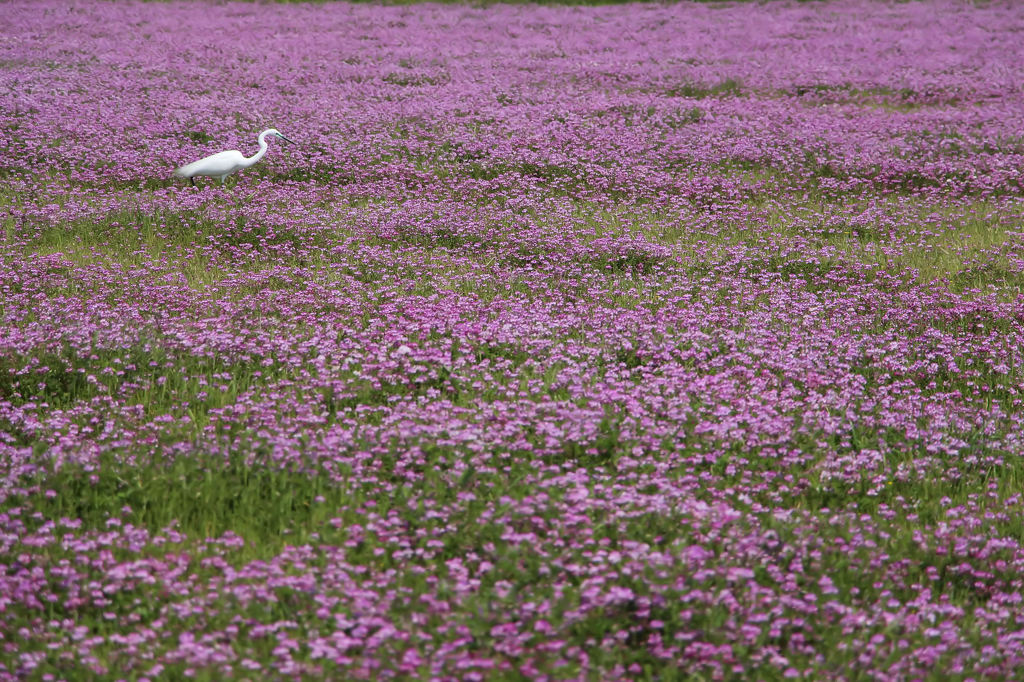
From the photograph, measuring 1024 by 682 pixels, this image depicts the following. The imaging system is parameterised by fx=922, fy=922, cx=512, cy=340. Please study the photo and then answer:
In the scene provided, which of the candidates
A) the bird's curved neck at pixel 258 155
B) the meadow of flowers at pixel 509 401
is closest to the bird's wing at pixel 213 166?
the bird's curved neck at pixel 258 155

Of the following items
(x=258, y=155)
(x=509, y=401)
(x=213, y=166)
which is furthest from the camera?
(x=258, y=155)

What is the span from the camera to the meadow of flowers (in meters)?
3.99

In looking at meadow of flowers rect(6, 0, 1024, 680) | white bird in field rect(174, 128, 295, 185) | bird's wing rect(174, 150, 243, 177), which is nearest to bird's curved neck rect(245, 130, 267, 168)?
white bird in field rect(174, 128, 295, 185)

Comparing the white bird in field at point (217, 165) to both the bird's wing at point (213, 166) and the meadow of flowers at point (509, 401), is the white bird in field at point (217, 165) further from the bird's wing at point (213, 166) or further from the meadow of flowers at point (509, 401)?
the meadow of flowers at point (509, 401)

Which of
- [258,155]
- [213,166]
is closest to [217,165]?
[213,166]

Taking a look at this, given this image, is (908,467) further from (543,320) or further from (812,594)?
(543,320)

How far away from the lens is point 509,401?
6109mm

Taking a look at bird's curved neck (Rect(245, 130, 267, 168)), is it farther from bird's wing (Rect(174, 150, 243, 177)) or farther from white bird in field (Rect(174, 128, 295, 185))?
bird's wing (Rect(174, 150, 243, 177))

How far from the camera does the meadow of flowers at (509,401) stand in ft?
13.1

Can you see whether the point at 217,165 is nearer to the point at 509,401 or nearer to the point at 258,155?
the point at 258,155

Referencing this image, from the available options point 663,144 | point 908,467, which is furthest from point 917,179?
point 908,467

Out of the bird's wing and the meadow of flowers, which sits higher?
the bird's wing

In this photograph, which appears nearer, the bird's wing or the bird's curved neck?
the bird's wing

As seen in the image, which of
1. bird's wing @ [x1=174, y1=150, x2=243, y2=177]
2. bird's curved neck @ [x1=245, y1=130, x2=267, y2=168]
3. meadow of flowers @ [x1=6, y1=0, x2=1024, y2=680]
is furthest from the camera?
bird's curved neck @ [x1=245, y1=130, x2=267, y2=168]
